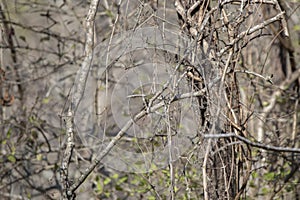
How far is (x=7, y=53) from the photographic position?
6.34 m

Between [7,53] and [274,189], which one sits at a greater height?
[7,53]

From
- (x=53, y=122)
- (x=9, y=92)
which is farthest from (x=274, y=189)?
(x=9, y=92)

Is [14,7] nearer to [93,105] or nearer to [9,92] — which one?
[9,92]

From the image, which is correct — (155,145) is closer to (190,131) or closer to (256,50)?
(190,131)

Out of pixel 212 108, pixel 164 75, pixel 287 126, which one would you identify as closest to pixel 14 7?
pixel 287 126

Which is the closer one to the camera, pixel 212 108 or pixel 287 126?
pixel 212 108

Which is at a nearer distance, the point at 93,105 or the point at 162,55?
the point at 162,55

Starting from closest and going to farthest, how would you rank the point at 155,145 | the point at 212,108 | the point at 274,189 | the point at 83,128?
1. the point at 212,108
2. the point at 155,145
3. the point at 274,189
4. the point at 83,128

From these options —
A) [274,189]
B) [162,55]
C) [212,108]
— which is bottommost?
[274,189]

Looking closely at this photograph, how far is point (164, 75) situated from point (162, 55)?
0.15 m

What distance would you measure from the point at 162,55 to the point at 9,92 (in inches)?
141

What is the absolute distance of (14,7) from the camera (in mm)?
6195

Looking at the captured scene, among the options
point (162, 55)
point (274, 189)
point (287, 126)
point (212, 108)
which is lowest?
point (274, 189)

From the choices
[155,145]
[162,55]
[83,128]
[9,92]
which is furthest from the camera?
[9,92]
